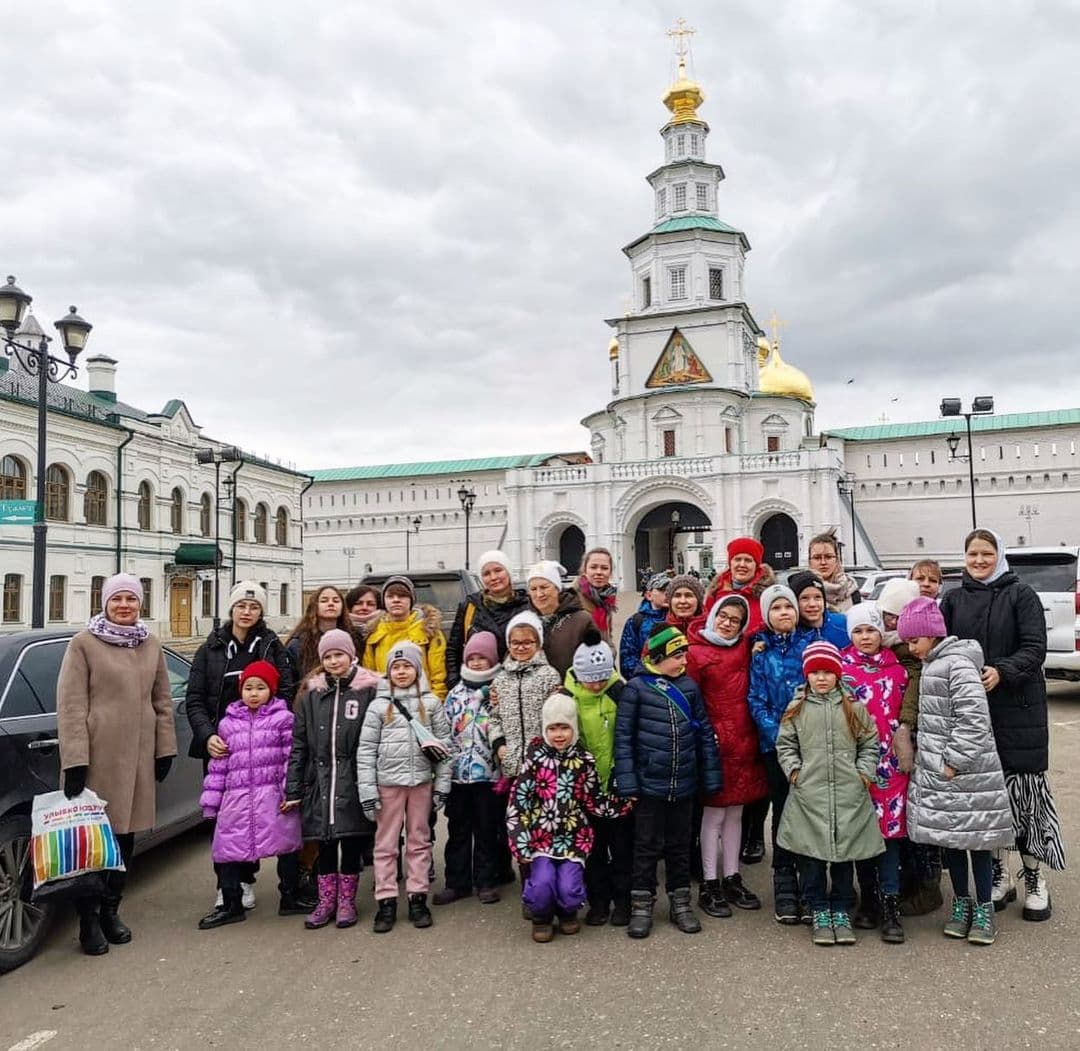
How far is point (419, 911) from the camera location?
15.2ft

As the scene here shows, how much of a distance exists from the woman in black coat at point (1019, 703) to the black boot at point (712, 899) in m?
→ 1.40

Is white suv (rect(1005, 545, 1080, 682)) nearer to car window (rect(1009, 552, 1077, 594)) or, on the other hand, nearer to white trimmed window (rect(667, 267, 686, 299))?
car window (rect(1009, 552, 1077, 594))

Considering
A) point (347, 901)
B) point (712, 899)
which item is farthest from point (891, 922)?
point (347, 901)

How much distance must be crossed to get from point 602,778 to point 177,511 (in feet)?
108

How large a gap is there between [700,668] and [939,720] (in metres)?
1.22

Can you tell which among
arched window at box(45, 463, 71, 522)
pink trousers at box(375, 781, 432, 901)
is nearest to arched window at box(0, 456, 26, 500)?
arched window at box(45, 463, 71, 522)

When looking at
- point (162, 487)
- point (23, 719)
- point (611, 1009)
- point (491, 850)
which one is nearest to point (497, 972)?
point (611, 1009)

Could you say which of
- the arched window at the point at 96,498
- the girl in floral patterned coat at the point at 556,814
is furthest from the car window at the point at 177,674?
the arched window at the point at 96,498

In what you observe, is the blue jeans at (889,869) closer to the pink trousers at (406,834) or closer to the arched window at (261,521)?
the pink trousers at (406,834)

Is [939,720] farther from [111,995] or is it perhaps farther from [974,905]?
[111,995]

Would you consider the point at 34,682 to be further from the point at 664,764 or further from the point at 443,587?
the point at 443,587

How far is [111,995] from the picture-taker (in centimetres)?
393

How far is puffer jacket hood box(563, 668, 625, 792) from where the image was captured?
4727mm

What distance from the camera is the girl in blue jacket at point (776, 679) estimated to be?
465 cm
